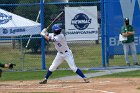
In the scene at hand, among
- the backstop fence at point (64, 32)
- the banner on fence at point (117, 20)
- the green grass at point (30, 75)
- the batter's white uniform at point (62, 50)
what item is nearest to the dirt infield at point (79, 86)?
the batter's white uniform at point (62, 50)

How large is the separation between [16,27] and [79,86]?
6580 millimetres

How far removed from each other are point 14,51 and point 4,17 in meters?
5.69

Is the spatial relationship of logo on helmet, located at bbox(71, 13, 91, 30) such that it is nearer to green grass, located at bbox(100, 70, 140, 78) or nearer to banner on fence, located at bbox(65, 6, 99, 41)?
banner on fence, located at bbox(65, 6, 99, 41)

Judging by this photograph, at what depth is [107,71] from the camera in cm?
1973

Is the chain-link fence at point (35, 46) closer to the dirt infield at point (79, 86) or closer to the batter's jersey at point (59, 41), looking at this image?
the dirt infield at point (79, 86)

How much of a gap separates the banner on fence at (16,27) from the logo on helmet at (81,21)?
152 centimetres

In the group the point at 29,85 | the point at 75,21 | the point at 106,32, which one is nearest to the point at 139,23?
the point at 106,32

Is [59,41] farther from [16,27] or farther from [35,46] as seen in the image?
[35,46]

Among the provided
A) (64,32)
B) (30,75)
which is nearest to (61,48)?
(30,75)

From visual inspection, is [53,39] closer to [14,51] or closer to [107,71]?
[107,71]

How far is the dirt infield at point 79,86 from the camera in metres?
13.9

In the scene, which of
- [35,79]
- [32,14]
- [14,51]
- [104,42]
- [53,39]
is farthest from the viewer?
[14,51]

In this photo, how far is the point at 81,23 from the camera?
2095cm

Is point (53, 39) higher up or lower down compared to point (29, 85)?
higher up
